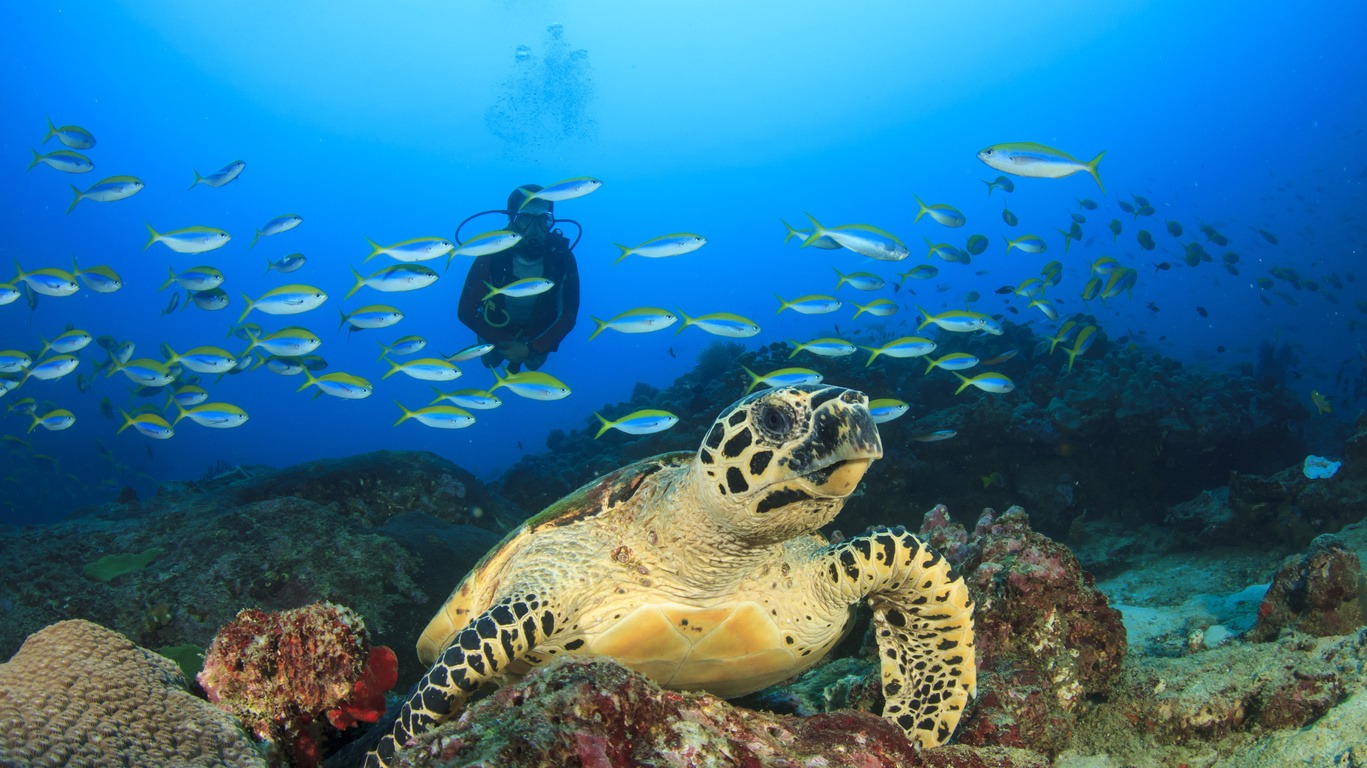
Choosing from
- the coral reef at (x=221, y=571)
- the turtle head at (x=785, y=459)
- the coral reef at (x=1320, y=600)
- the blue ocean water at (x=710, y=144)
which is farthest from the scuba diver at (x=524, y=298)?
the blue ocean water at (x=710, y=144)

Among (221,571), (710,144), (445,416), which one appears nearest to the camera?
(221,571)

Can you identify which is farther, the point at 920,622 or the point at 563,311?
the point at 563,311

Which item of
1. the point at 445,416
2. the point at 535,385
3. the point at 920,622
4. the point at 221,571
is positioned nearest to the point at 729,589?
the point at 920,622

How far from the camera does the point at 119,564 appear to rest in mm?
4742

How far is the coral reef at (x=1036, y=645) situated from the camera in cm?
246

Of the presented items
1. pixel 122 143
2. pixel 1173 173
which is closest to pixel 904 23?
pixel 1173 173

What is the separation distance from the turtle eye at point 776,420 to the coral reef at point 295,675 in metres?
1.66

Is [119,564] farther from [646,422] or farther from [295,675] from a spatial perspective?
[646,422]

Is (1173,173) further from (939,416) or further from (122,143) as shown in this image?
(122,143)

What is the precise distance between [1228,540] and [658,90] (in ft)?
308

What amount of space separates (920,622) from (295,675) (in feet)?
8.34

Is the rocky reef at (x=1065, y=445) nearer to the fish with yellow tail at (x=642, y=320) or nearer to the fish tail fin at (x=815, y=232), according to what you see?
the fish tail fin at (x=815, y=232)

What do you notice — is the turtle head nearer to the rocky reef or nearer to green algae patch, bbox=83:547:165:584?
green algae patch, bbox=83:547:165:584

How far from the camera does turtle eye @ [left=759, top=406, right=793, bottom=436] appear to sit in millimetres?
2020
